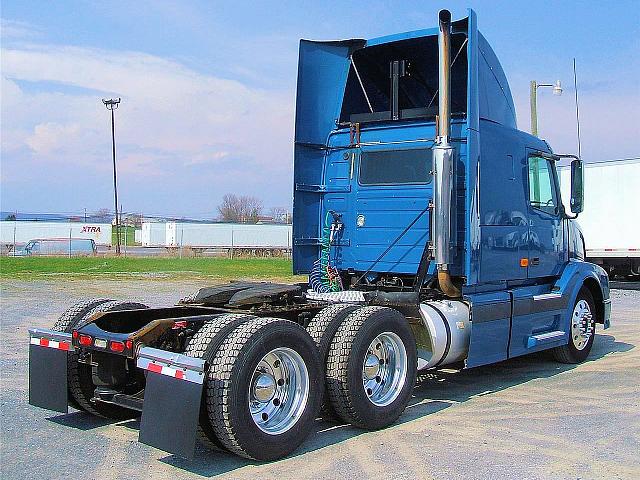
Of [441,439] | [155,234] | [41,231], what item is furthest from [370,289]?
[41,231]

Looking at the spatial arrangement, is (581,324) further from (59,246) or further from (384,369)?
(59,246)

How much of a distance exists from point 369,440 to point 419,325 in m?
1.64

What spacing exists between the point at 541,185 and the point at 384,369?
3.66 metres

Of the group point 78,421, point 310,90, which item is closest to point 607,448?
point 78,421

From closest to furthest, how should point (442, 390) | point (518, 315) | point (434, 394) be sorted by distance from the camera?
point (434, 394) → point (442, 390) → point (518, 315)

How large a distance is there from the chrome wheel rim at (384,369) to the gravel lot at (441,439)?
0.30 m

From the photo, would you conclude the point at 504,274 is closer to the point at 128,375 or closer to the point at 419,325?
the point at 419,325

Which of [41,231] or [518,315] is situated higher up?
[41,231]

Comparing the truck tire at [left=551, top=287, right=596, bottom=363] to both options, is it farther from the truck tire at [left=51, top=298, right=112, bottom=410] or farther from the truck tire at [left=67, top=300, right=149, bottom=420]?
the truck tire at [left=51, top=298, right=112, bottom=410]

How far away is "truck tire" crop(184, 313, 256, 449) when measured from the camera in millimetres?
5347

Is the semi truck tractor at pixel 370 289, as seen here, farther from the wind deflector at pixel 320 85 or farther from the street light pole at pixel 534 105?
the street light pole at pixel 534 105

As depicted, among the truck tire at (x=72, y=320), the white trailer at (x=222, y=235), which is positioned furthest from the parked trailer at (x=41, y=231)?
the truck tire at (x=72, y=320)

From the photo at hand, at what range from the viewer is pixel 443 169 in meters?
7.53

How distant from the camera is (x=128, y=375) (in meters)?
6.23
